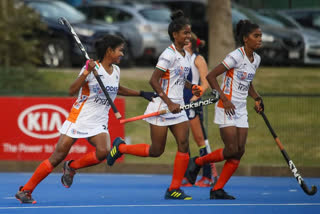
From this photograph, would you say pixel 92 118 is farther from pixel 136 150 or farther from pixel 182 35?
pixel 182 35

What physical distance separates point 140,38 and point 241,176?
26.4ft

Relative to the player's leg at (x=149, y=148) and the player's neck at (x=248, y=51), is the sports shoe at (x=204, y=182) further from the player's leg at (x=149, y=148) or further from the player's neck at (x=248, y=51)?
the player's neck at (x=248, y=51)

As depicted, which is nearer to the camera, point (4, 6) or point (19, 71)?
point (19, 71)

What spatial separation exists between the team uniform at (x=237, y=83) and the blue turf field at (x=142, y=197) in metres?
0.93

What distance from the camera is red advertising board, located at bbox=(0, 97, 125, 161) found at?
15734 mm

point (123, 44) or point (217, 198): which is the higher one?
point (123, 44)

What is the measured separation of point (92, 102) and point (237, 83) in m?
1.71

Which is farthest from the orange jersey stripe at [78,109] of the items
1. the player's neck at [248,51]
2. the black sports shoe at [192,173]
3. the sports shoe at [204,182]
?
the sports shoe at [204,182]

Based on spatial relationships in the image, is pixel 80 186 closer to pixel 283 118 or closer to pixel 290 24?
pixel 283 118

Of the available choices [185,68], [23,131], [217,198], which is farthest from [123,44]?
[23,131]

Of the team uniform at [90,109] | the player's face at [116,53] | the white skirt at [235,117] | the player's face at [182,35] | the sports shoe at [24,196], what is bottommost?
the sports shoe at [24,196]

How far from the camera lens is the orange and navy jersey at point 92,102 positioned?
10555 mm

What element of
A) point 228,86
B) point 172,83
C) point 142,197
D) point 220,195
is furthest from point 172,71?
point 142,197

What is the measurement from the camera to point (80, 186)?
13477 millimetres
